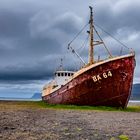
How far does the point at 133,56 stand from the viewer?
39.4m

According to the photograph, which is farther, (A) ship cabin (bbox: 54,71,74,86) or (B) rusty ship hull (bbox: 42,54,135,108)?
(A) ship cabin (bbox: 54,71,74,86)

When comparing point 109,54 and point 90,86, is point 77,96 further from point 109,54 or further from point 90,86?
point 109,54

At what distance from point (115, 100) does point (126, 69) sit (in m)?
3.89

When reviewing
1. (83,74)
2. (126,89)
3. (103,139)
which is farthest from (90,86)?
(103,139)

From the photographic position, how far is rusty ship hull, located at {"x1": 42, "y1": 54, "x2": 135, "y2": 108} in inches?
1535

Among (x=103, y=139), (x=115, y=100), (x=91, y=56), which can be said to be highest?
(x=91, y=56)

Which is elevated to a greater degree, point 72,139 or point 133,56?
point 133,56

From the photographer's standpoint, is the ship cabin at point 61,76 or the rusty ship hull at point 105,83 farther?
the ship cabin at point 61,76

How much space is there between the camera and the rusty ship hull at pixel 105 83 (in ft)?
128

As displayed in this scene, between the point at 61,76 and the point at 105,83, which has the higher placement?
the point at 61,76

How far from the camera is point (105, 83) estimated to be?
130ft

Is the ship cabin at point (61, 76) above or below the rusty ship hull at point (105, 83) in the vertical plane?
above

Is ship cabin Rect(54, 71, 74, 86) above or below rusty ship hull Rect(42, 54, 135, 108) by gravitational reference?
above

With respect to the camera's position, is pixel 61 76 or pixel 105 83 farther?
pixel 61 76
